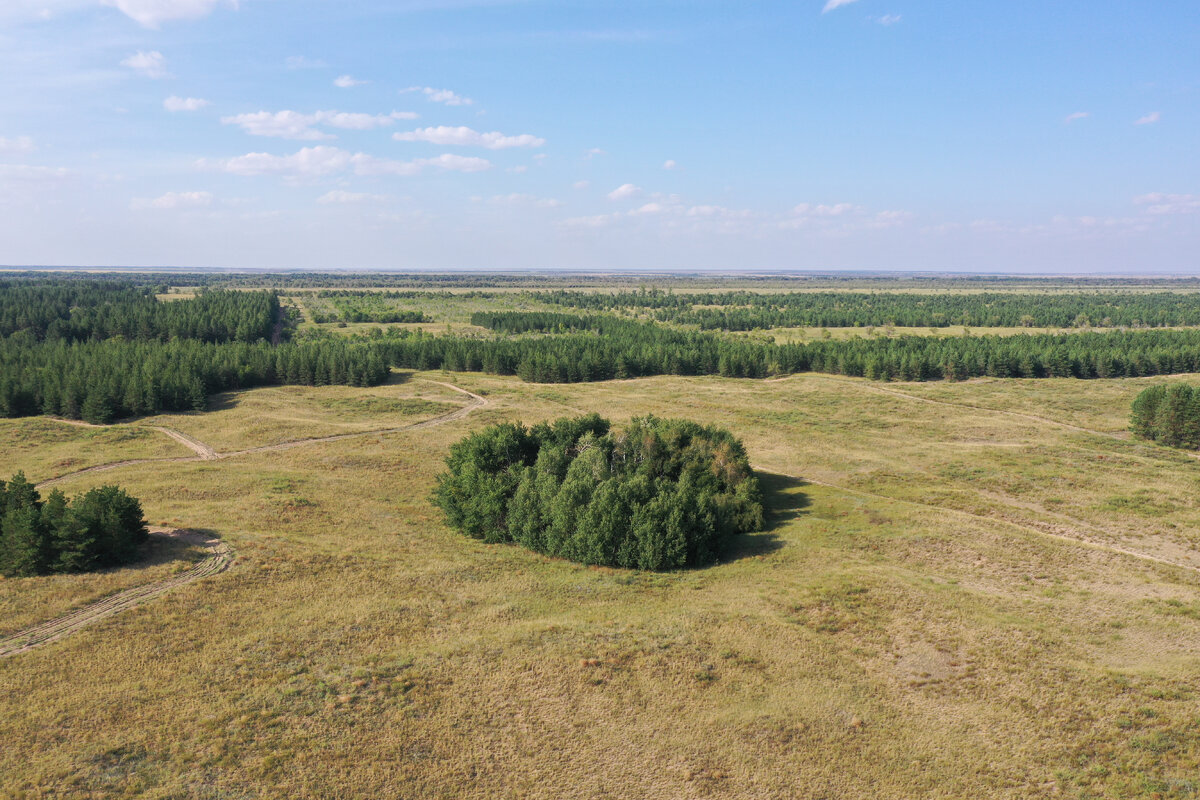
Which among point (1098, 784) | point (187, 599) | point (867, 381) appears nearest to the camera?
→ point (1098, 784)

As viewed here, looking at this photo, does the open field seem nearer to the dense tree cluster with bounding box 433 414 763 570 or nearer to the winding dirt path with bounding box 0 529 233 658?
the winding dirt path with bounding box 0 529 233 658

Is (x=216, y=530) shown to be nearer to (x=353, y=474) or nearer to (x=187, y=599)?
(x=187, y=599)

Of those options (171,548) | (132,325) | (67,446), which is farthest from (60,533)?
(132,325)

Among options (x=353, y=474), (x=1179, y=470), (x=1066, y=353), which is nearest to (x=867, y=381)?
(x=1066, y=353)

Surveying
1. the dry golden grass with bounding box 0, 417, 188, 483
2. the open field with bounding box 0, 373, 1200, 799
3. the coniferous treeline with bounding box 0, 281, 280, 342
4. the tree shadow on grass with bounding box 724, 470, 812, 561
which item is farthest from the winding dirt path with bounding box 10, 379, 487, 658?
the coniferous treeline with bounding box 0, 281, 280, 342

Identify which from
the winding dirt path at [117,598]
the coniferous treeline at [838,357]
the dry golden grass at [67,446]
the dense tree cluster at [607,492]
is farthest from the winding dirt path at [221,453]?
the coniferous treeline at [838,357]

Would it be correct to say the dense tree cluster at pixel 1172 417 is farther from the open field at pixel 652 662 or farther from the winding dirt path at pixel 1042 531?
the winding dirt path at pixel 1042 531
